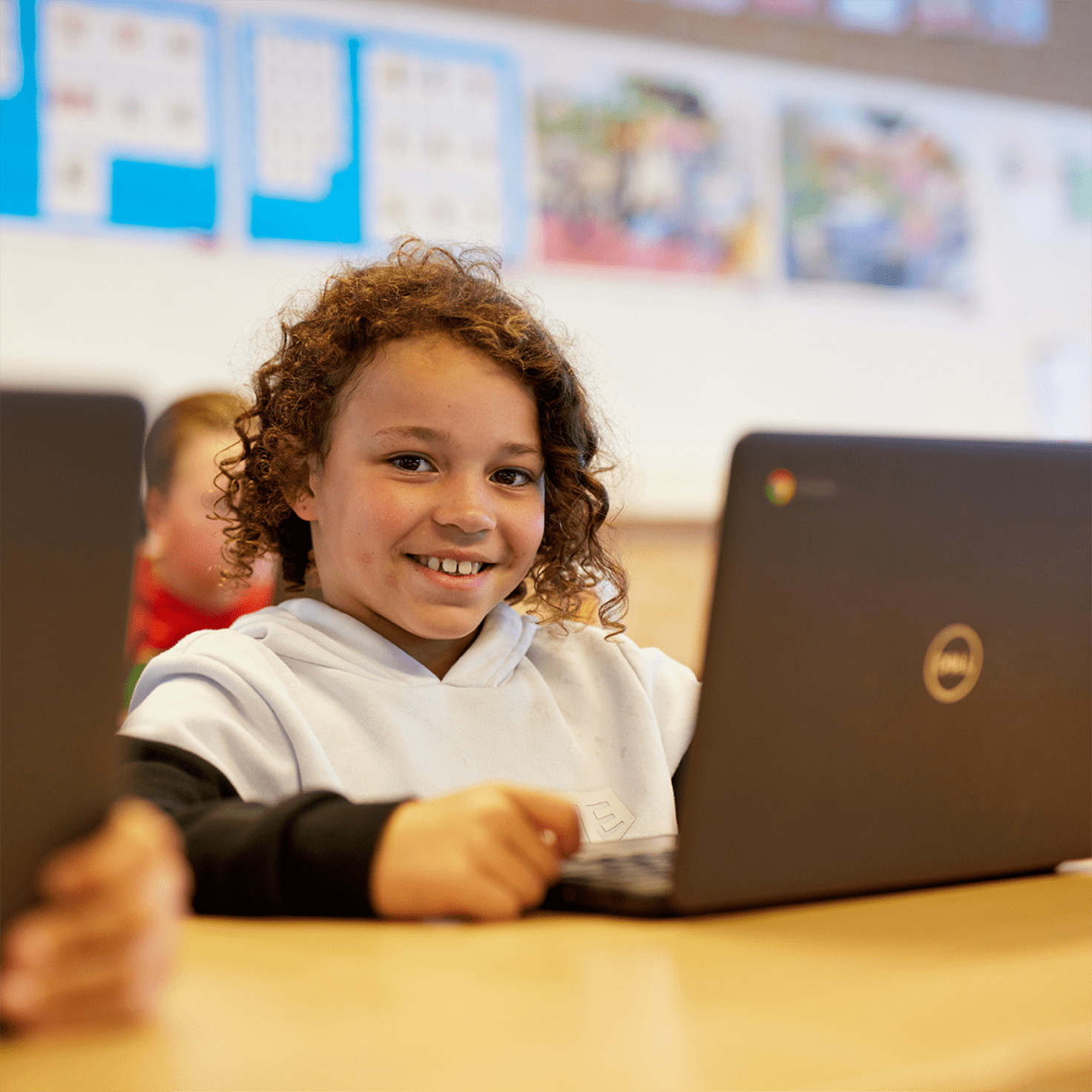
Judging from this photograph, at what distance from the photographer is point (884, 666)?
683 mm

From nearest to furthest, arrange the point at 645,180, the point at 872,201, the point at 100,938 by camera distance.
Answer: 1. the point at 100,938
2. the point at 645,180
3. the point at 872,201

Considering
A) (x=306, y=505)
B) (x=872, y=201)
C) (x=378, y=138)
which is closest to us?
(x=306, y=505)

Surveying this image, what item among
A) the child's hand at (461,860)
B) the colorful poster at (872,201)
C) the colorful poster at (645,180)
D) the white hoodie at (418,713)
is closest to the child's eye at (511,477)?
the white hoodie at (418,713)

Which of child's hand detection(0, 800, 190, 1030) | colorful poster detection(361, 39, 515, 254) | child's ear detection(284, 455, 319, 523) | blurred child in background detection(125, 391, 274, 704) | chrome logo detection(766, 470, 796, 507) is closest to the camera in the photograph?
child's hand detection(0, 800, 190, 1030)

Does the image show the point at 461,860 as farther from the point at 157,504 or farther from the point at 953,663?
the point at 157,504

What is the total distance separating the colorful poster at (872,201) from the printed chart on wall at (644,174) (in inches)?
5.6

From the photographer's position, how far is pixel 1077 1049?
482 mm

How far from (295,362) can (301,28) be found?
1.64 m

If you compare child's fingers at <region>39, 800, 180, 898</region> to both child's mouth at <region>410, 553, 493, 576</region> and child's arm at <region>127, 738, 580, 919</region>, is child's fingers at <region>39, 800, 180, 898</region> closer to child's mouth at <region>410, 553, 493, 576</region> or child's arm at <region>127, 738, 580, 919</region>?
child's arm at <region>127, 738, 580, 919</region>

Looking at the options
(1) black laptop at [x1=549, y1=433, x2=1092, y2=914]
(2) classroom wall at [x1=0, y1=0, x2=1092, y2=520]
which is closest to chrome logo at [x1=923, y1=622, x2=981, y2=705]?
(1) black laptop at [x1=549, y1=433, x2=1092, y2=914]

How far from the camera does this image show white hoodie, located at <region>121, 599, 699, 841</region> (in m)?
0.99

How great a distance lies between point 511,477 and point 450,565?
105 mm

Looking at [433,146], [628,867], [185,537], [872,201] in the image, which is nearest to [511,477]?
[628,867]

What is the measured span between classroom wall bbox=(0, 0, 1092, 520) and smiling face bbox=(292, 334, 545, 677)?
1.10m
